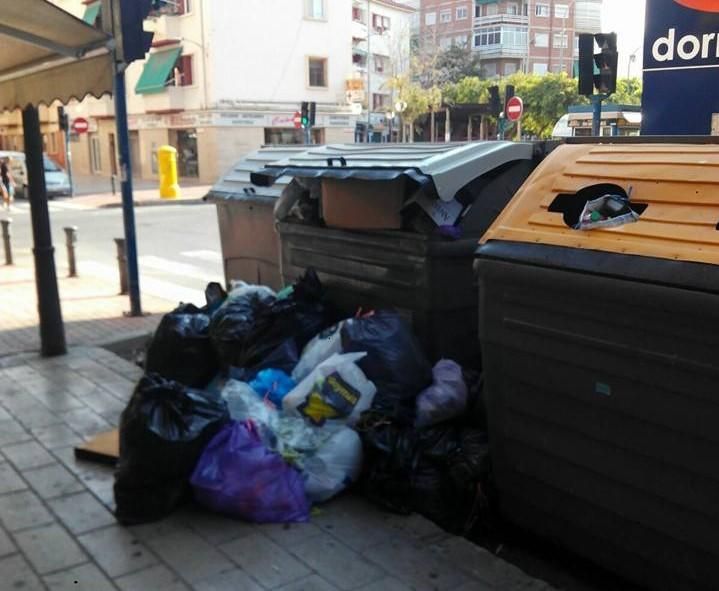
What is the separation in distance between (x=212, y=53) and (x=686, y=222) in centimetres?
3197

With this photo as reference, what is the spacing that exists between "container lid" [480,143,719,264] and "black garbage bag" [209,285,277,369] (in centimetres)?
181

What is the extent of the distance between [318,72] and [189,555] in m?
34.9

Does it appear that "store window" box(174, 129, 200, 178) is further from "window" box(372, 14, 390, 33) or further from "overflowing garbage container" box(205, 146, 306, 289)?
"overflowing garbage container" box(205, 146, 306, 289)

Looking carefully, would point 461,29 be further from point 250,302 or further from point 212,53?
point 250,302

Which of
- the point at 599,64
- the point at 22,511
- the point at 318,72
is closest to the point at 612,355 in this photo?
the point at 22,511

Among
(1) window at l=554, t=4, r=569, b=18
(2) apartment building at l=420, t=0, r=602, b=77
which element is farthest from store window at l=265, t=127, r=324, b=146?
(1) window at l=554, t=4, r=569, b=18

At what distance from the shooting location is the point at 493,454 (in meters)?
2.96

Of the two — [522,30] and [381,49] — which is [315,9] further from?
[522,30]

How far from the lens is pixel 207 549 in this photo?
9.64ft

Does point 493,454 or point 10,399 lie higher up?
point 493,454

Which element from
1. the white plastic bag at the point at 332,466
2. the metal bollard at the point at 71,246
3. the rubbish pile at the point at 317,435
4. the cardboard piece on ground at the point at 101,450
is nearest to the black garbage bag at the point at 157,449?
the rubbish pile at the point at 317,435

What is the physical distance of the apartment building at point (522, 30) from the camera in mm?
62625

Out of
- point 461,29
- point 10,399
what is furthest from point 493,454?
point 461,29

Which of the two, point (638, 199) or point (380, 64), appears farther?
point (380, 64)
